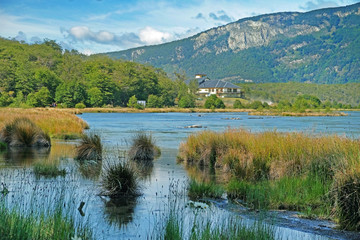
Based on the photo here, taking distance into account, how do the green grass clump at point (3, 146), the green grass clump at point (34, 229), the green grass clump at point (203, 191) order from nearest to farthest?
the green grass clump at point (34, 229) → the green grass clump at point (203, 191) → the green grass clump at point (3, 146)

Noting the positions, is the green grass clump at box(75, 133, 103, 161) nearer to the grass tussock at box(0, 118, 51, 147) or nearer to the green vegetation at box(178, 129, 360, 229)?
the green vegetation at box(178, 129, 360, 229)

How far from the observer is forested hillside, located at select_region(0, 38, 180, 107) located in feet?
320

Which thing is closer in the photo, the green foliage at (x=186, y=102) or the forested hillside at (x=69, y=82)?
the forested hillside at (x=69, y=82)

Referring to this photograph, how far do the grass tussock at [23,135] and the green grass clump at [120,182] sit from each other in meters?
12.5

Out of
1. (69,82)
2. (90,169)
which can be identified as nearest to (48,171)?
(90,169)

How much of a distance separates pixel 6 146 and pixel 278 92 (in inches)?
6461

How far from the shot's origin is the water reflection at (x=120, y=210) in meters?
9.21

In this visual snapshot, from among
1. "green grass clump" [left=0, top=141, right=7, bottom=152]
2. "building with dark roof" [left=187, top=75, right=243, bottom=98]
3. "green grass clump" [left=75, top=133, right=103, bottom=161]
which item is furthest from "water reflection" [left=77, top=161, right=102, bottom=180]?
"building with dark roof" [left=187, top=75, right=243, bottom=98]

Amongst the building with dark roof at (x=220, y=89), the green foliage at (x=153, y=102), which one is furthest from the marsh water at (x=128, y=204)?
the building with dark roof at (x=220, y=89)

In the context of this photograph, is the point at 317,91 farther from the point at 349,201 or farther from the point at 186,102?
the point at 349,201

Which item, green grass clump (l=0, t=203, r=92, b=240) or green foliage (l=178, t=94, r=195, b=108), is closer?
green grass clump (l=0, t=203, r=92, b=240)

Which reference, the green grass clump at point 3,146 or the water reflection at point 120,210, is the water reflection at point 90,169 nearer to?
the water reflection at point 120,210

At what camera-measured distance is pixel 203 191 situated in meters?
11.7

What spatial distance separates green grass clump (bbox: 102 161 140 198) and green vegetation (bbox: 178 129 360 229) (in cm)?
249
